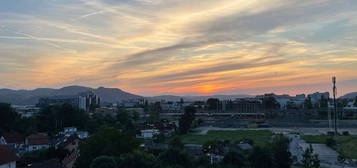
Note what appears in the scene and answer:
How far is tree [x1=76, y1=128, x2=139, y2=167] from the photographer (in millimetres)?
14430

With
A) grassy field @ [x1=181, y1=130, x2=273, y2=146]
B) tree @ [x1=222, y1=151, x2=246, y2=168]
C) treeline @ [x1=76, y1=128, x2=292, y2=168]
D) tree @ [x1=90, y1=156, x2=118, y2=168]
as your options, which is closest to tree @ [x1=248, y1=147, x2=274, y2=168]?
treeline @ [x1=76, y1=128, x2=292, y2=168]

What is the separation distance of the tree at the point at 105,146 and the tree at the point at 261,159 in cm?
461

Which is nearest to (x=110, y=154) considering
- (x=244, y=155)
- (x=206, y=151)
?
(x=244, y=155)

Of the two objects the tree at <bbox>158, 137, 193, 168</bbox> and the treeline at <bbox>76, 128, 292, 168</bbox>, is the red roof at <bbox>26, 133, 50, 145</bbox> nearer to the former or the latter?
the treeline at <bbox>76, 128, 292, 168</bbox>

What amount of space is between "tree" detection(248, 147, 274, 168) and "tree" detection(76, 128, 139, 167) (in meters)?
4.61

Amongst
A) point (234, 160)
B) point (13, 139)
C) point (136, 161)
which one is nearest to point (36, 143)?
point (13, 139)

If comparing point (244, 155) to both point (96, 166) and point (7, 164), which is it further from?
point (7, 164)

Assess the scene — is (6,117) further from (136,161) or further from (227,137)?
(136,161)

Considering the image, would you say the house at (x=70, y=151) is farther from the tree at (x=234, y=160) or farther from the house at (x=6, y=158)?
the tree at (x=234, y=160)

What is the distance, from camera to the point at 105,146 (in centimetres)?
1472

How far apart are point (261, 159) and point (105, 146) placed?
5954mm

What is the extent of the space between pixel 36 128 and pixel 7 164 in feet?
63.2

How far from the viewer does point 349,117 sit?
48.5 m

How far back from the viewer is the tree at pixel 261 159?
14.1 meters
